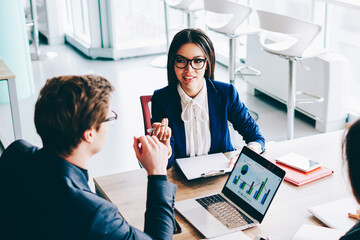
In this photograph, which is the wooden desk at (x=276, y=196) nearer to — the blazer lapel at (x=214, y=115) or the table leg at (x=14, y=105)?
the blazer lapel at (x=214, y=115)

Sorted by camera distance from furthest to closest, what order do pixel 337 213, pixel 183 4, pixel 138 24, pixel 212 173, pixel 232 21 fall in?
pixel 138 24, pixel 183 4, pixel 232 21, pixel 212 173, pixel 337 213

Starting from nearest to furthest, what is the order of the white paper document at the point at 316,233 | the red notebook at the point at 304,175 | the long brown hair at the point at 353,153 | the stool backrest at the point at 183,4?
the long brown hair at the point at 353,153
the white paper document at the point at 316,233
the red notebook at the point at 304,175
the stool backrest at the point at 183,4

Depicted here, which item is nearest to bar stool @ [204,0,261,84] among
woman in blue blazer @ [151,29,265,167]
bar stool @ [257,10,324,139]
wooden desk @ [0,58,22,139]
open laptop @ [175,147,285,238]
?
bar stool @ [257,10,324,139]

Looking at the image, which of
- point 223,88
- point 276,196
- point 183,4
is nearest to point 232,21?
point 183,4

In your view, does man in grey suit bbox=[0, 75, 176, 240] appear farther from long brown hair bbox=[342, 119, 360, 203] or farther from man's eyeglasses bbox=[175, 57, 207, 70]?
man's eyeglasses bbox=[175, 57, 207, 70]

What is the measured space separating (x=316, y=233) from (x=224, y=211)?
348mm

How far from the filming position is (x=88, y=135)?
133cm

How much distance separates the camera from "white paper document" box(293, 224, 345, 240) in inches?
61.4

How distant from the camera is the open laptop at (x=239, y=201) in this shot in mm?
1653

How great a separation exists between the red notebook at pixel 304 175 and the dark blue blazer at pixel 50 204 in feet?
2.65

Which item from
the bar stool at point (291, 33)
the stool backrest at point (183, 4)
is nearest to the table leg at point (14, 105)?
the bar stool at point (291, 33)

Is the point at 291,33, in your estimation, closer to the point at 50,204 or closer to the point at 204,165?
the point at 204,165

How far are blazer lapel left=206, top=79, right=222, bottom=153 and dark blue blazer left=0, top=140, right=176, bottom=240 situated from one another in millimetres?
1000

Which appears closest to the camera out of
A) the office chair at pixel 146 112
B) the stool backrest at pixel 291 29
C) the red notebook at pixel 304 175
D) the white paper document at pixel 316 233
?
the white paper document at pixel 316 233
